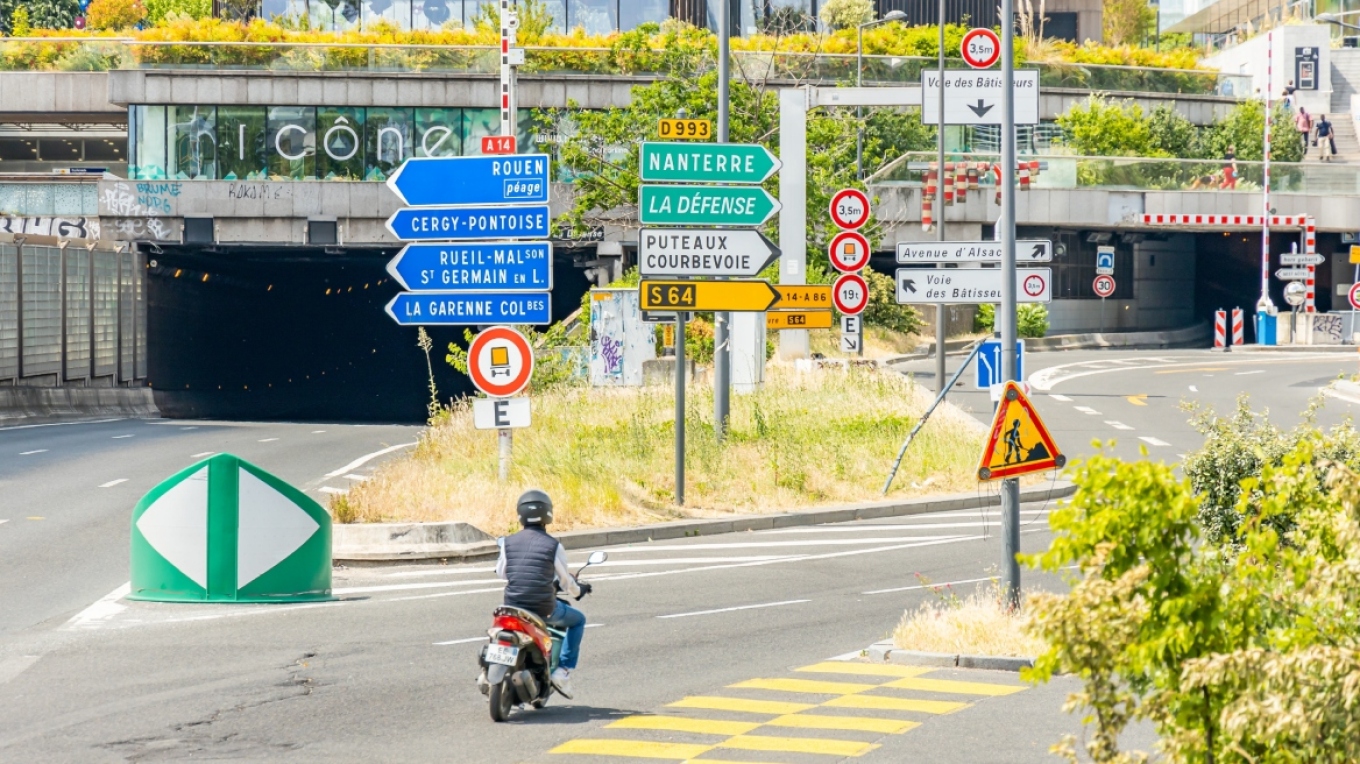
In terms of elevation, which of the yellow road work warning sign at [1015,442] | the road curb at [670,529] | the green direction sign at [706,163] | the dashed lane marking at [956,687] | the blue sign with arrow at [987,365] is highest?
the green direction sign at [706,163]

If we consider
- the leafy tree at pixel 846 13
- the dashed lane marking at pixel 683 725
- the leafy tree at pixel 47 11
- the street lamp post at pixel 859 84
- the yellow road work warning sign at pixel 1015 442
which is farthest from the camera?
the leafy tree at pixel 47 11

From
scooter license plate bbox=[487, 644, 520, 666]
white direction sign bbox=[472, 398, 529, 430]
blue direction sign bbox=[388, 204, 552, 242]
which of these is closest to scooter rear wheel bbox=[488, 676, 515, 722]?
scooter license plate bbox=[487, 644, 520, 666]

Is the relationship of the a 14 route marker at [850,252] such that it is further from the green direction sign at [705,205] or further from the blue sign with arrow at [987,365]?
the blue sign with arrow at [987,365]

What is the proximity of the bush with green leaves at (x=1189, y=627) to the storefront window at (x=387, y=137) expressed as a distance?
180 feet

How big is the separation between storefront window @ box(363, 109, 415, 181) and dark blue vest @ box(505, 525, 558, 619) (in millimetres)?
50022

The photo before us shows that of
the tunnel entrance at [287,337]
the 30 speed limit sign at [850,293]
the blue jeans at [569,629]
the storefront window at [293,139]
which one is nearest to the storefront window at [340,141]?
the storefront window at [293,139]

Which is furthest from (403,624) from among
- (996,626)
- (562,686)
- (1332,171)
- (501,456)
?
(1332,171)

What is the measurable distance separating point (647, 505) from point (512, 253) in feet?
12.8

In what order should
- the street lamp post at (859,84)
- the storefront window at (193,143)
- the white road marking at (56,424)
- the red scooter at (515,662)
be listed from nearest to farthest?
the red scooter at (515,662)
the white road marking at (56,424)
the street lamp post at (859,84)
the storefront window at (193,143)

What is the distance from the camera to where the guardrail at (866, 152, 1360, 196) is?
6038 cm

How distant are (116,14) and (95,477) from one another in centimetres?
7819

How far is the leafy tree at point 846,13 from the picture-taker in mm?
79250

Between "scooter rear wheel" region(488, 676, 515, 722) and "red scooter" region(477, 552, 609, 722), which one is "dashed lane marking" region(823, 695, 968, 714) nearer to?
"red scooter" region(477, 552, 609, 722)

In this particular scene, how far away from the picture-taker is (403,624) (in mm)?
14406
